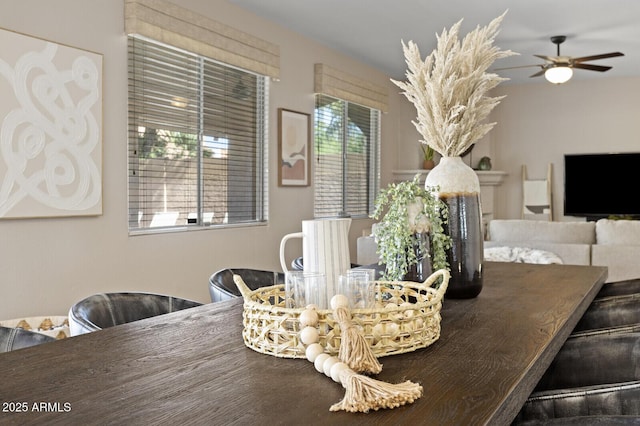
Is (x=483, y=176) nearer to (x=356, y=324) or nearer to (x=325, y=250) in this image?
(x=325, y=250)

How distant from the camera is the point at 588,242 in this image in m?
4.42

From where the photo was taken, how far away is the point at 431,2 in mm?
4574

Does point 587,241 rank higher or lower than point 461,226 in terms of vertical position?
lower

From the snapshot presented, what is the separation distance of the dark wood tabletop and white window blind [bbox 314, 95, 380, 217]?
4.55m

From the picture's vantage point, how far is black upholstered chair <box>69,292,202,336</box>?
1559mm

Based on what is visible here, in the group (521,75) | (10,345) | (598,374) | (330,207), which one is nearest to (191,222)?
(330,207)

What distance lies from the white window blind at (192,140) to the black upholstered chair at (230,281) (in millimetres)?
1696

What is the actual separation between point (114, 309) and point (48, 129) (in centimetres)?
177

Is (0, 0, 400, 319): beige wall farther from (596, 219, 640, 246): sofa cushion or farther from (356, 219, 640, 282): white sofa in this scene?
(596, 219, 640, 246): sofa cushion

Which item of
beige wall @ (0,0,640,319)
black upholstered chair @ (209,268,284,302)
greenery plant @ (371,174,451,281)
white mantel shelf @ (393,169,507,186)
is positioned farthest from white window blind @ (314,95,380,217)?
greenery plant @ (371,174,451,281)

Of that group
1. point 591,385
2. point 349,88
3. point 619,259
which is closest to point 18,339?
point 591,385

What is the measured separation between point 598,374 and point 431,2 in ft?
12.3

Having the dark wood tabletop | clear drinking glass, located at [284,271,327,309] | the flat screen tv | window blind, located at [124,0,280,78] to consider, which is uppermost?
window blind, located at [124,0,280,78]

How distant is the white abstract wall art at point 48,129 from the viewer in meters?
2.98
